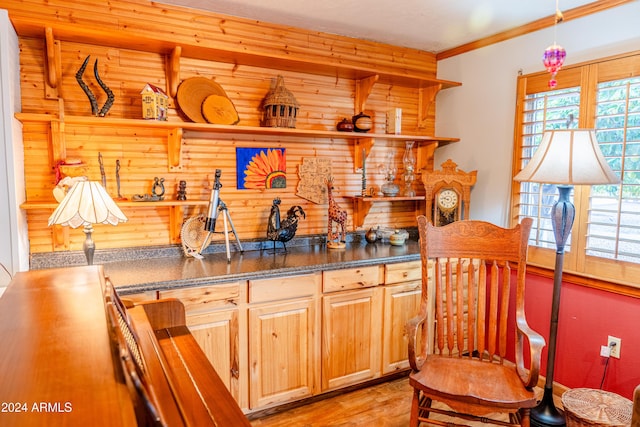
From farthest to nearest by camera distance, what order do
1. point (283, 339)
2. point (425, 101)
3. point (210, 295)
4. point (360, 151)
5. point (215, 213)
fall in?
point (425, 101), point (360, 151), point (215, 213), point (283, 339), point (210, 295)

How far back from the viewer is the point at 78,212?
6.28ft

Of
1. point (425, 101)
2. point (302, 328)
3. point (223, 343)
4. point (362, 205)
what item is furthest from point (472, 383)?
point (425, 101)

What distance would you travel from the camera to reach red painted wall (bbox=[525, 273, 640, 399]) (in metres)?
2.35

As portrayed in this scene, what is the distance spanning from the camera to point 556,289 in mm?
2293

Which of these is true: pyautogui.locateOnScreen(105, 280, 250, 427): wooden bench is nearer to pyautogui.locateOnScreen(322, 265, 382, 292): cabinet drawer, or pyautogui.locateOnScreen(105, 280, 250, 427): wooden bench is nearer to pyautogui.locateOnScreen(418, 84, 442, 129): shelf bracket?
pyautogui.locateOnScreen(322, 265, 382, 292): cabinet drawer

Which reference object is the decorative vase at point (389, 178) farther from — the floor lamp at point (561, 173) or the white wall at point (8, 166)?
the white wall at point (8, 166)

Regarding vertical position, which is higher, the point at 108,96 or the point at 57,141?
the point at 108,96

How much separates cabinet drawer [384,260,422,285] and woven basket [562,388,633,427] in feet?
3.48

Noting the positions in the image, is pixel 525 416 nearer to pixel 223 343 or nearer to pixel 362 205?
pixel 223 343

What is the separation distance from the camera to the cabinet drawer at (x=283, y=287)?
2.35m

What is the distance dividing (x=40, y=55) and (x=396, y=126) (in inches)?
90.2

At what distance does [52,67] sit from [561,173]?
2.65m

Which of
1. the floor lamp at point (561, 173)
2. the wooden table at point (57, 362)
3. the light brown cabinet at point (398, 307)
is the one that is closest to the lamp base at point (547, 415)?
the floor lamp at point (561, 173)

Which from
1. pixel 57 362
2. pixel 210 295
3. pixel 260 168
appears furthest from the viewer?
pixel 260 168
